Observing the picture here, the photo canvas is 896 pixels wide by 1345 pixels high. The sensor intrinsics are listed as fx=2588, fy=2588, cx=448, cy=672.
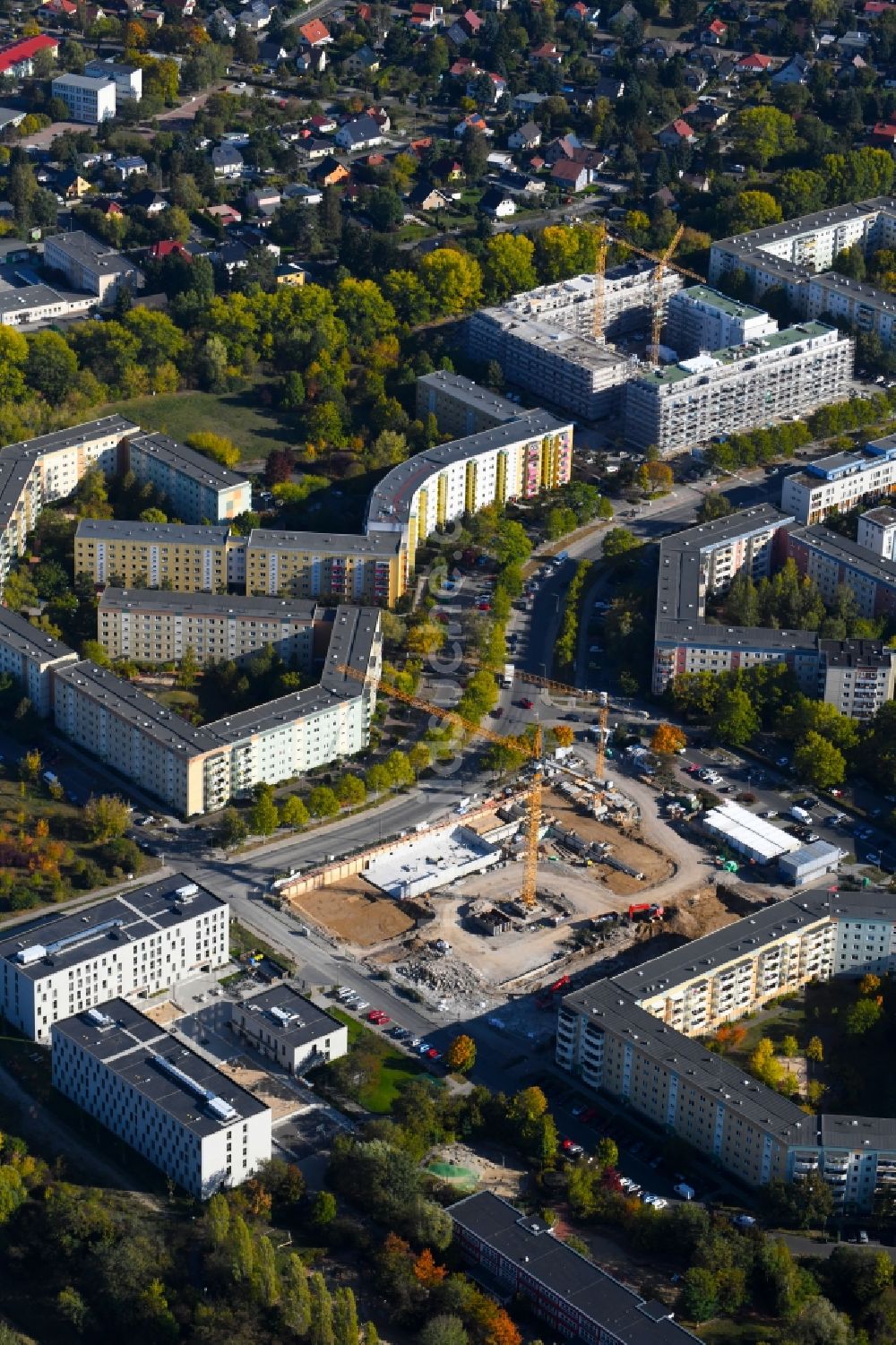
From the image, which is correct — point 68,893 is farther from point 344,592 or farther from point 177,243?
point 177,243

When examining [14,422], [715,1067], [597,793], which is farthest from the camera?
[14,422]

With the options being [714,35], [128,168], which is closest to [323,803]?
[128,168]

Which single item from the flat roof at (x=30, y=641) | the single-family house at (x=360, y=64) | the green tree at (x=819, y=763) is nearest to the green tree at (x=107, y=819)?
the flat roof at (x=30, y=641)

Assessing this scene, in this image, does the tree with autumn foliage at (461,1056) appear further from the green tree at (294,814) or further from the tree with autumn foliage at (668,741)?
the tree with autumn foliage at (668,741)

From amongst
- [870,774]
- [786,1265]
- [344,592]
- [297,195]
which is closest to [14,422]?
[344,592]

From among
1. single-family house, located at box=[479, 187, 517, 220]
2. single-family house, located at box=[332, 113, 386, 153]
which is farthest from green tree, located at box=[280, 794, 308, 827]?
single-family house, located at box=[332, 113, 386, 153]

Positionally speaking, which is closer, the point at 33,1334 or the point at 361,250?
the point at 33,1334

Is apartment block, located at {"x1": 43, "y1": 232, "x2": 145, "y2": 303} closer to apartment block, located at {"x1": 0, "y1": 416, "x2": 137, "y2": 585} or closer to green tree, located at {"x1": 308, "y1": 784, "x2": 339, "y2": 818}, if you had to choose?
apartment block, located at {"x1": 0, "y1": 416, "x2": 137, "y2": 585}
